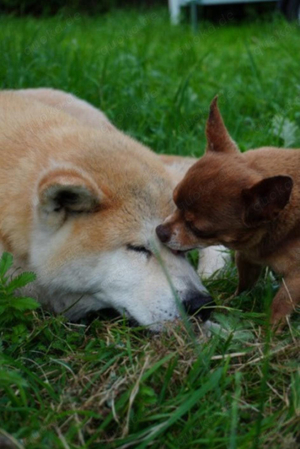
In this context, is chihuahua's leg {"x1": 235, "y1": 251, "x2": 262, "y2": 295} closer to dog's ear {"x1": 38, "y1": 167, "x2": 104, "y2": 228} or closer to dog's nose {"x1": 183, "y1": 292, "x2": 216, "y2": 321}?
dog's nose {"x1": 183, "y1": 292, "x2": 216, "y2": 321}

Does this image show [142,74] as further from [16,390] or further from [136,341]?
[16,390]

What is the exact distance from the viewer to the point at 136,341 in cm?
290

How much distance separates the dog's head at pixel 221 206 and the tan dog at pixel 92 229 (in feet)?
0.45

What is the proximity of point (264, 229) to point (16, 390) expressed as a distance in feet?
4.07

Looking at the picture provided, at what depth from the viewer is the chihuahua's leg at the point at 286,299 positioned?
291cm

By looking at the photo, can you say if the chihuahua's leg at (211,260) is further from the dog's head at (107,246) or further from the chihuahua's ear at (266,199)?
the chihuahua's ear at (266,199)

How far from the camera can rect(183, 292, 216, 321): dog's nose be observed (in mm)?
2893

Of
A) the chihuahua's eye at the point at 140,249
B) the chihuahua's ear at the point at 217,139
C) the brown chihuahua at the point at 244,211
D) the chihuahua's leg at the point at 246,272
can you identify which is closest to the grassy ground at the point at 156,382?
the chihuahua's leg at the point at 246,272

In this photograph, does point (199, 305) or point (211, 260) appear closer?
point (199, 305)

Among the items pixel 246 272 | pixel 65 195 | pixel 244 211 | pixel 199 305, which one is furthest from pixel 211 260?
pixel 65 195

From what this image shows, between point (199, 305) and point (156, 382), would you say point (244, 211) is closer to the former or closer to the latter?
point (199, 305)

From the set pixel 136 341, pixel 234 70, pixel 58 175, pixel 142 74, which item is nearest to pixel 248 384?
pixel 136 341

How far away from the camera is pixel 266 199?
271 centimetres

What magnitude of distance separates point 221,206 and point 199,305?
448mm
